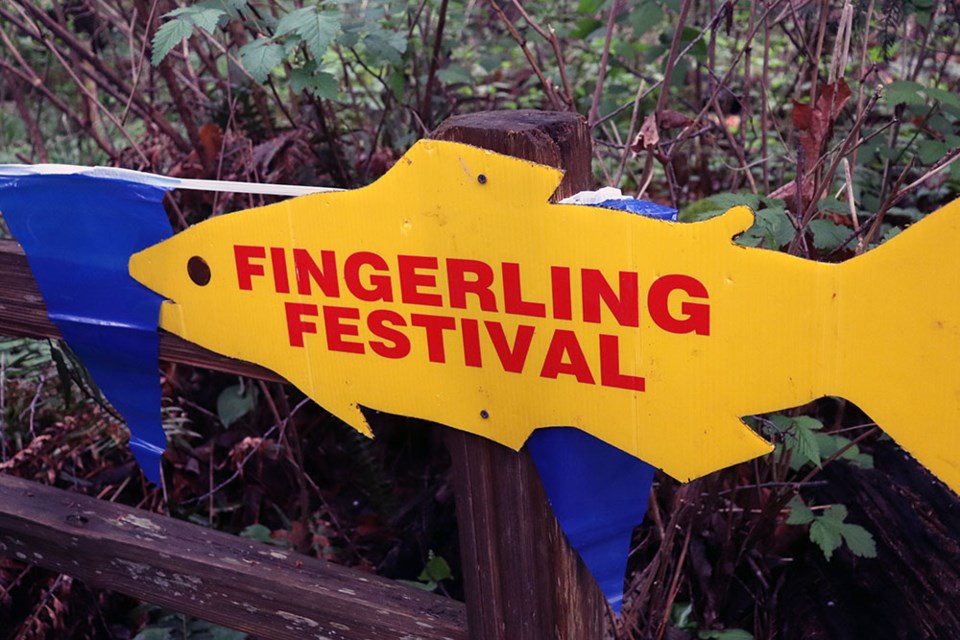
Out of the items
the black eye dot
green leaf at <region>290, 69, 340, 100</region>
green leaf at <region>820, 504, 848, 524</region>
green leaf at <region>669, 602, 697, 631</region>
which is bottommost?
green leaf at <region>669, 602, 697, 631</region>

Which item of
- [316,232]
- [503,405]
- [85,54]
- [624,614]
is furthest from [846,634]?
[85,54]

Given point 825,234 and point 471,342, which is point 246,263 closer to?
point 471,342

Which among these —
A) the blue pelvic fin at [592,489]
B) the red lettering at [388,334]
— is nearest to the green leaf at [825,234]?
the blue pelvic fin at [592,489]

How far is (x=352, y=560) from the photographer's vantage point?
220cm

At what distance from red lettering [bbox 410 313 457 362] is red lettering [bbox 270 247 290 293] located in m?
0.17

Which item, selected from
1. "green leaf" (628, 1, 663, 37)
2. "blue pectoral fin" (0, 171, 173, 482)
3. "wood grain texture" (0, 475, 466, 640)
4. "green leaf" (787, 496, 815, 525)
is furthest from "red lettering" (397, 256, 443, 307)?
"green leaf" (628, 1, 663, 37)

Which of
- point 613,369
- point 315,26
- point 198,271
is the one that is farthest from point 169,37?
point 613,369

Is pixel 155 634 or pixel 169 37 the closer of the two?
pixel 169 37

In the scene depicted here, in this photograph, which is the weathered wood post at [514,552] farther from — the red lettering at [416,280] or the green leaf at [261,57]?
the green leaf at [261,57]

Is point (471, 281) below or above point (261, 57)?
below

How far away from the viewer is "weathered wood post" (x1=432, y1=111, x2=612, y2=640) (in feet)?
3.63

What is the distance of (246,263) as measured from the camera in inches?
44.9

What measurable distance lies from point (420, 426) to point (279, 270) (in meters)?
1.37

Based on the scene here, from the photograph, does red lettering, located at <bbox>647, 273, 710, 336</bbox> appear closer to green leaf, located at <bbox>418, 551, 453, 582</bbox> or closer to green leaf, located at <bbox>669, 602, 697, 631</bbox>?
green leaf, located at <bbox>669, 602, 697, 631</bbox>
